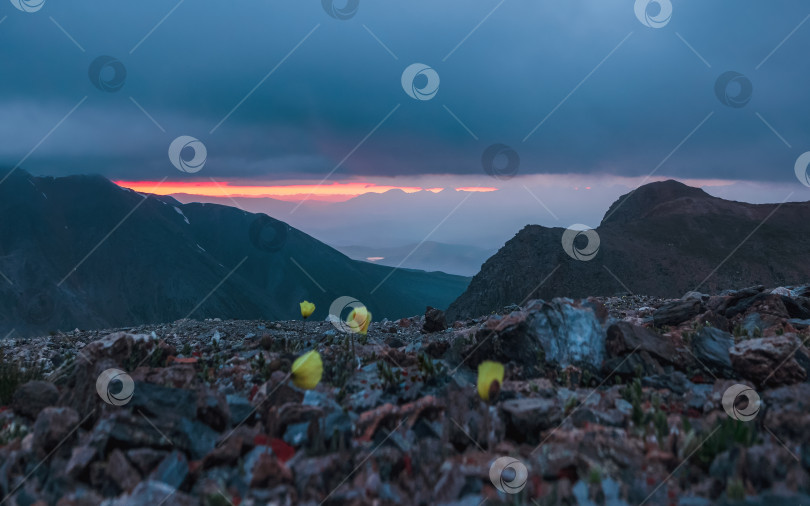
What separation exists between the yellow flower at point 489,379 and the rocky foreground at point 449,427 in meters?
0.19

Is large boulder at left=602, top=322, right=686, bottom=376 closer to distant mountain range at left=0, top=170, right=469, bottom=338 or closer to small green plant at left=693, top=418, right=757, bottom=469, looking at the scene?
small green plant at left=693, top=418, right=757, bottom=469

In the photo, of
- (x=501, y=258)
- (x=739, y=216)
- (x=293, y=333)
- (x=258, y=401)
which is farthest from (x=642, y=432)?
(x=739, y=216)

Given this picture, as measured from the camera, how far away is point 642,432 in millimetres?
5172

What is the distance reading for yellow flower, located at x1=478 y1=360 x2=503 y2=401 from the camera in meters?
5.40

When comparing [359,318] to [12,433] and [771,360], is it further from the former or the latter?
[771,360]

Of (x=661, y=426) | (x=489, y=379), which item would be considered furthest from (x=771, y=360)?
(x=489, y=379)

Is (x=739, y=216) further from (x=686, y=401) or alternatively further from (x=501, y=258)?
(x=686, y=401)

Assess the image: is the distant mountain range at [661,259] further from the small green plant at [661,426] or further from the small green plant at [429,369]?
the small green plant at [661,426]

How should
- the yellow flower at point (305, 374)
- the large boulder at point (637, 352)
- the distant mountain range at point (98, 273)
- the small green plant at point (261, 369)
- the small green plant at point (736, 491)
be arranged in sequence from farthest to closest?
the distant mountain range at point (98, 273) → the small green plant at point (261, 369) → the large boulder at point (637, 352) → the yellow flower at point (305, 374) → the small green plant at point (736, 491)

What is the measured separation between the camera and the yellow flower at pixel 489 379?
5398mm

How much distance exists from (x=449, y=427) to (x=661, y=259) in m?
60.3

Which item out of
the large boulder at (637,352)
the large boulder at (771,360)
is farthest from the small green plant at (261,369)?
the large boulder at (771,360)

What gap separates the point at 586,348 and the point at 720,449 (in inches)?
131

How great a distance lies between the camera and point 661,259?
59.8 metres
